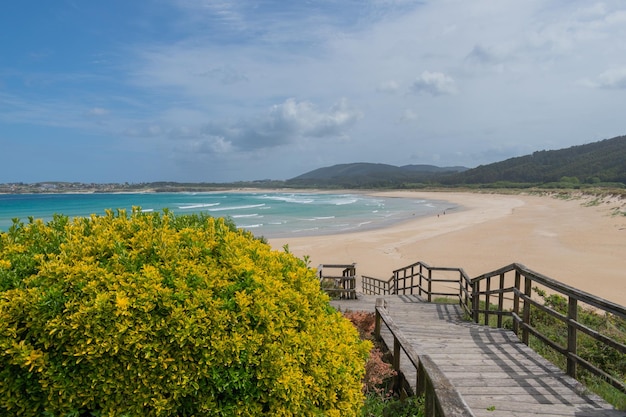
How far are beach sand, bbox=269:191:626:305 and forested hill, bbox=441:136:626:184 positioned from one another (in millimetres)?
78936

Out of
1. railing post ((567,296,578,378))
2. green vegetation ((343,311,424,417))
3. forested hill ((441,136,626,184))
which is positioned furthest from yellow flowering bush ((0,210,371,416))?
forested hill ((441,136,626,184))

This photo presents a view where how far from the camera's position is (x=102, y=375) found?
2.35 meters

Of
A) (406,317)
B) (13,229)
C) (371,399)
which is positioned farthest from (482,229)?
(13,229)

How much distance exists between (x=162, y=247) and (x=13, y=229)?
1414 millimetres

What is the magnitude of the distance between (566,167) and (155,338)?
5745 inches

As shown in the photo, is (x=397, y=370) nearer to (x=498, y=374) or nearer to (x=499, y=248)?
(x=498, y=374)

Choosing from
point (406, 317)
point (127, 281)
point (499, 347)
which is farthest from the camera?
point (406, 317)

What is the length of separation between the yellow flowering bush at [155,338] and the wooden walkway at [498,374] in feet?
7.49

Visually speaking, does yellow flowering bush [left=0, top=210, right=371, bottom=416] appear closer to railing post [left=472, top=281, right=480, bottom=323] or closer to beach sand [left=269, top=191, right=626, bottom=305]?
railing post [left=472, top=281, right=480, bottom=323]

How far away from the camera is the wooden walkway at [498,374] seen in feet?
13.4

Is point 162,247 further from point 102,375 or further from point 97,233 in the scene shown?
point 102,375

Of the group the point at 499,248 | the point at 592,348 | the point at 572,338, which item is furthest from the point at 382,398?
the point at 499,248

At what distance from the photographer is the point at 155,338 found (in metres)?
2.38

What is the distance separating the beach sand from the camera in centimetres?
1811
